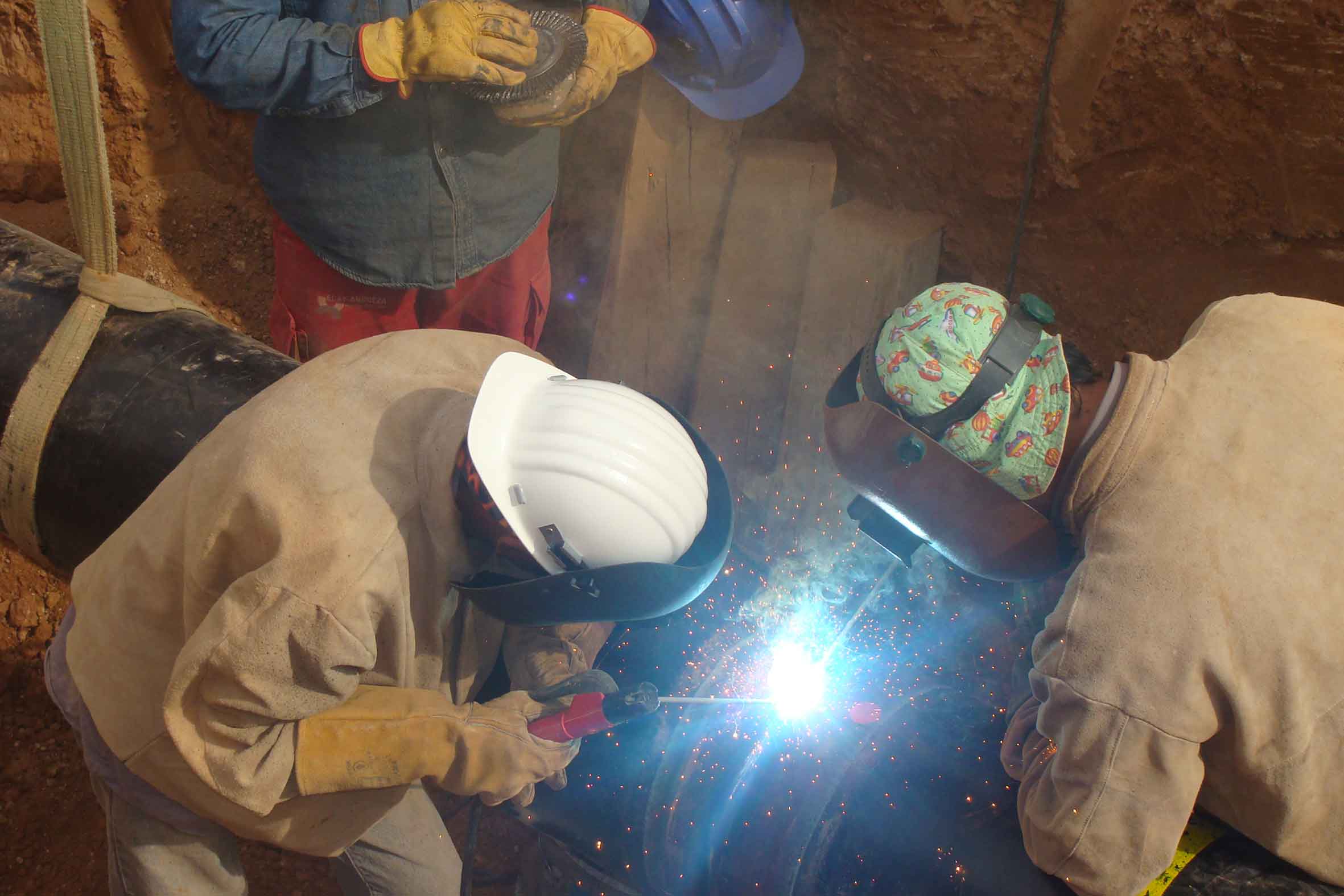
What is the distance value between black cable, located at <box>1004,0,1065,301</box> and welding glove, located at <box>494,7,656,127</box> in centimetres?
130

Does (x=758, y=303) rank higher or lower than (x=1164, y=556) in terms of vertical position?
lower

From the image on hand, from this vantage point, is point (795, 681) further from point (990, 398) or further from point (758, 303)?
point (758, 303)

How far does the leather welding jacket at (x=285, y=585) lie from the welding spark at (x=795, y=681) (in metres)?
0.85

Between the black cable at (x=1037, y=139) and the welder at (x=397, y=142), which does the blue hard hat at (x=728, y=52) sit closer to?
the welder at (x=397, y=142)

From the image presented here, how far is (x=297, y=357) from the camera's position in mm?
3066

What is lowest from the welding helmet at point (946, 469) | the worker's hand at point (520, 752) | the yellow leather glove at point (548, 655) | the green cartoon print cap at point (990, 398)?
the yellow leather glove at point (548, 655)

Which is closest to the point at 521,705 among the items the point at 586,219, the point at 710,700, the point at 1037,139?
the point at 710,700

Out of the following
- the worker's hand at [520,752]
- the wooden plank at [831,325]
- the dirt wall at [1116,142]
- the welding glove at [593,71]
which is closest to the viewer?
the worker's hand at [520,752]

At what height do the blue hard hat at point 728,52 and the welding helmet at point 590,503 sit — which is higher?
the blue hard hat at point 728,52

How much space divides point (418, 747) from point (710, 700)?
684 mm

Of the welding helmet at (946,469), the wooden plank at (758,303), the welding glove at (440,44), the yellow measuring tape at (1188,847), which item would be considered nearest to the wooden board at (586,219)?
the wooden plank at (758,303)

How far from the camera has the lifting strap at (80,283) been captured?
1.92 metres

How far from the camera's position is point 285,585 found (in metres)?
1.71

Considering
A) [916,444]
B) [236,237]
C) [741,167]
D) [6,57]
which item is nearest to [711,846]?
[916,444]
